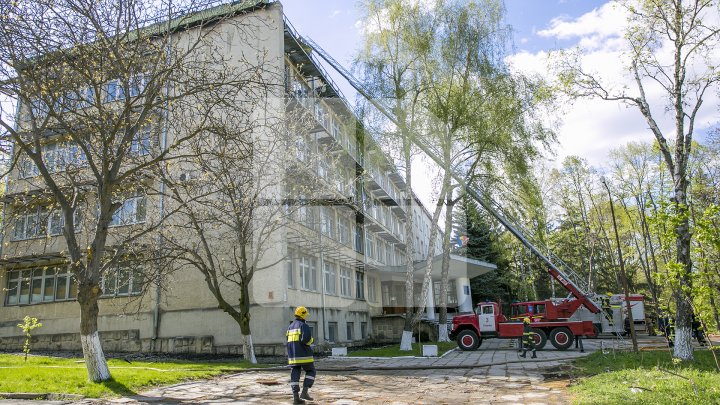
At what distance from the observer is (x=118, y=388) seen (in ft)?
33.1

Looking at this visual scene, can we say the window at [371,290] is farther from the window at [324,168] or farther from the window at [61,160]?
the window at [61,160]

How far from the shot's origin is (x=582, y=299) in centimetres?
2186

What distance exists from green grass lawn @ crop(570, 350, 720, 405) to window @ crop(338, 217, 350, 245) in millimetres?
18999

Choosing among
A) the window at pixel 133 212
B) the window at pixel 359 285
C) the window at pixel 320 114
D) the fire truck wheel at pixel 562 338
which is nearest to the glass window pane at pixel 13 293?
the window at pixel 133 212

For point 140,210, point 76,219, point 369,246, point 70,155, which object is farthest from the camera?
point 369,246

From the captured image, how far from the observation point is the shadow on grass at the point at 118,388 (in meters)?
9.82

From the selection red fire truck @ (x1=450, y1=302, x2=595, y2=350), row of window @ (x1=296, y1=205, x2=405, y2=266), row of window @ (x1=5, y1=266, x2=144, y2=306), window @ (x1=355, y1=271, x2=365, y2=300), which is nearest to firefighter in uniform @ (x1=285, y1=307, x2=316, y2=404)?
row of window @ (x1=296, y1=205, x2=405, y2=266)

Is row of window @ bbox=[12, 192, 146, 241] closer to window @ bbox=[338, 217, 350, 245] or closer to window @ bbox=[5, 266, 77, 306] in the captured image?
window @ bbox=[5, 266, 77, 306]

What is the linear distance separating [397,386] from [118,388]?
5.84 m

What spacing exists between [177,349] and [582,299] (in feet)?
58.3

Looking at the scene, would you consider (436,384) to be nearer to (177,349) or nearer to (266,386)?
(266,386)

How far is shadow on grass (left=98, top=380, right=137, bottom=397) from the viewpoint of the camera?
982cm

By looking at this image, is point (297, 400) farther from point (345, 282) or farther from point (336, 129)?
point (336, 129)

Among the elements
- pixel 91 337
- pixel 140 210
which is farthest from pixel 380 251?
pixel 91 337
